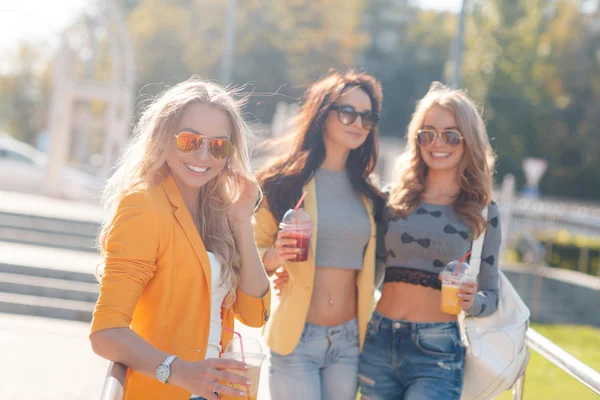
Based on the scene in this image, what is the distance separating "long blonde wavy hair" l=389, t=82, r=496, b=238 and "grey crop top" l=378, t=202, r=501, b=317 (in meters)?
0.06

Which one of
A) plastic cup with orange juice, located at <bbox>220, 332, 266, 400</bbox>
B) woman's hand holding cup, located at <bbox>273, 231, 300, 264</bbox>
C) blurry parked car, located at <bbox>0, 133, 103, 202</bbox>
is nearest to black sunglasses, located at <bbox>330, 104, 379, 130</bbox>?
woman's hand holding cup, located at <bbox>273, 231, 300, 264</bbox>

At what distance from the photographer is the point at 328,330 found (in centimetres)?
360

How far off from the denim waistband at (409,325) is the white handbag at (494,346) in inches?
3.9

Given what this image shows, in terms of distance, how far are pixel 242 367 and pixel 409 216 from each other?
6.02 ft

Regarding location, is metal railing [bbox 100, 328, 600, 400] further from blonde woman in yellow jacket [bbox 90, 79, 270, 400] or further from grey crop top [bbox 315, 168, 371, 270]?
grey crop top [bbox 315, 168, 371, 270]

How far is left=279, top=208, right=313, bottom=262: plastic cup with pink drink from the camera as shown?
3416 millimetres

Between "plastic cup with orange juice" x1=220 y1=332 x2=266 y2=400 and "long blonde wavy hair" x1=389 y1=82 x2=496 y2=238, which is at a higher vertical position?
"long blonde wavy hair" x1=389 y1=82 x2=496 y2=238

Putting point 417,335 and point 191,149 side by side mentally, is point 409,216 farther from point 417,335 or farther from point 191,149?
point 191,149

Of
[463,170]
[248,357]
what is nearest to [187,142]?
[248,357]

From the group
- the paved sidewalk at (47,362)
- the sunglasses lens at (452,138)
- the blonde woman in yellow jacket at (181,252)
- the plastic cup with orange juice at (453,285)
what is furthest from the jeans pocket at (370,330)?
the paved sidewalk at (47,362)

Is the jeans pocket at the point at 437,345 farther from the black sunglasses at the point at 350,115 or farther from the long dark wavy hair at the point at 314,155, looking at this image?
the black sunglasses at the point at 350,115

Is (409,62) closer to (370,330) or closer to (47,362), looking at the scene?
(47,362)

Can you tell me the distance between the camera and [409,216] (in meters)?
3.74

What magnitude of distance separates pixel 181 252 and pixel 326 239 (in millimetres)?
1311
